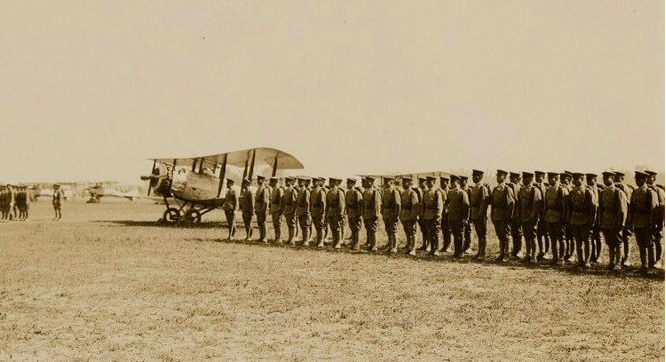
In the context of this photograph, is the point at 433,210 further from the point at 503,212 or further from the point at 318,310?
the point at 318,310

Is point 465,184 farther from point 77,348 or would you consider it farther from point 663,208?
point 77,348

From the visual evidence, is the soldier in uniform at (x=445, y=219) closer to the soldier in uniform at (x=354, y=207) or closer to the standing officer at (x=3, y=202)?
the soldier in uniform at (x=354, y=207)

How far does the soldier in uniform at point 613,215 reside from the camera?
1059 cm

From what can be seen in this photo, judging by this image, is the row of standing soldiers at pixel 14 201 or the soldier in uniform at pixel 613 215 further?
the row of standing soldiers at pixel 14 201

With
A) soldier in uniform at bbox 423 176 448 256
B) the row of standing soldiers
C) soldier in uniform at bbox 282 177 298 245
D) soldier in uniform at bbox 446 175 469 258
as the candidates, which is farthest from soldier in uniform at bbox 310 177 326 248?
the row of standing soldiers

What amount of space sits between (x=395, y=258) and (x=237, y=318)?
5.98 meters

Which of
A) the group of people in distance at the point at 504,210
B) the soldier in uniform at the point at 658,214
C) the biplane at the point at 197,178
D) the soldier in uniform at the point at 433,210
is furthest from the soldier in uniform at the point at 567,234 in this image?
the biplane at the point at 197,178

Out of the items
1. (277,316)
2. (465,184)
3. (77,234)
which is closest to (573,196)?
(465,184)

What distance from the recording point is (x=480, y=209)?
12.3 metres

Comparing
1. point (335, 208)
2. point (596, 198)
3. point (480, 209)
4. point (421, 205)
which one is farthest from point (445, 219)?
point (596, 198)

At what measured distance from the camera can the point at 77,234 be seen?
Result: 18.1 meters

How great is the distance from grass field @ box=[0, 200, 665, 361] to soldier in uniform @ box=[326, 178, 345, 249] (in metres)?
2.22

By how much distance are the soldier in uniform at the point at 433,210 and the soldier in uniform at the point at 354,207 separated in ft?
5.63

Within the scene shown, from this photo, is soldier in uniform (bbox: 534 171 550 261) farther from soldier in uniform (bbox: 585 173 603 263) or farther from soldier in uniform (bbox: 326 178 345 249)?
soldier in uniform (bbox: 326 178 345 249)
